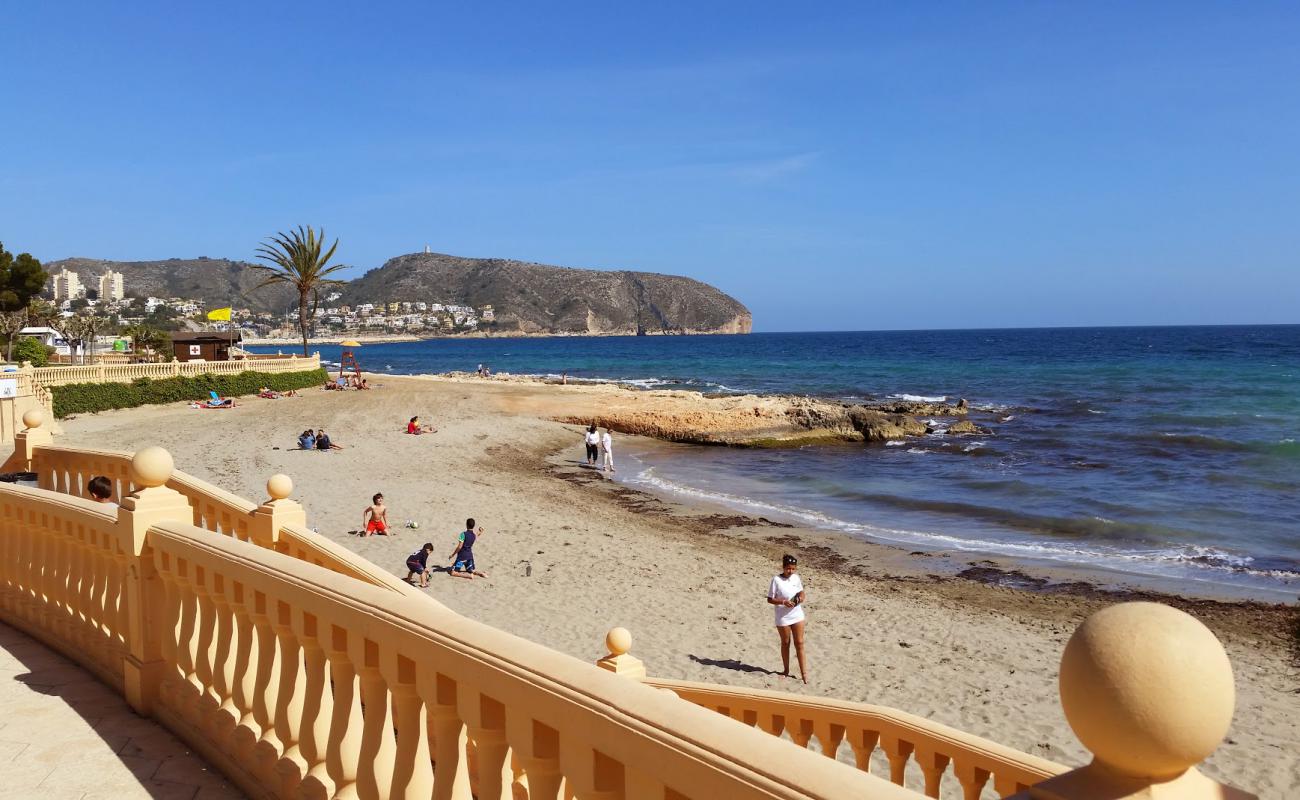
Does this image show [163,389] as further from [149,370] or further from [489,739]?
[489,739]

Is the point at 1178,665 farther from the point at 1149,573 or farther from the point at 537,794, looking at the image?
the point at 1149,573

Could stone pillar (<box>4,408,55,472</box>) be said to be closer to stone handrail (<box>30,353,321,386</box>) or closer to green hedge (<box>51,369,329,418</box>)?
stone handrail (<box>30,353,321,386</box>)

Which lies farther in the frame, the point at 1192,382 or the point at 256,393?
the point at 1192,382

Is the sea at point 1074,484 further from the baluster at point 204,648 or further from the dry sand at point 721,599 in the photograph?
the baluster at point 204,648

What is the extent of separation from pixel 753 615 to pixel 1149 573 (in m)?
8.67

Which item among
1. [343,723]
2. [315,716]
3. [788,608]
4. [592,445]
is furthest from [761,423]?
[343,723]

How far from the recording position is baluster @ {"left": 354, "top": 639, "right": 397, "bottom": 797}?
3104 millimetres

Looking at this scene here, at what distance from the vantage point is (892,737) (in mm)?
4938

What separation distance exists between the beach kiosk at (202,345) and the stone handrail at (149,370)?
5.22 metres

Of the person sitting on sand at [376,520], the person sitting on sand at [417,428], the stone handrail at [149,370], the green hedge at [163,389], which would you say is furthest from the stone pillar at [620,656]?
the green hedge at [163,389]

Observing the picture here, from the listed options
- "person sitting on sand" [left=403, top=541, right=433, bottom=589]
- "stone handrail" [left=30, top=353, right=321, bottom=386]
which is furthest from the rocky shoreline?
"person sitting on sand" [left=403, top=541, right=433, bottom=589]

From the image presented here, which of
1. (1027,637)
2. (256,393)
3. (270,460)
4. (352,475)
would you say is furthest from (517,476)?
(256,393)

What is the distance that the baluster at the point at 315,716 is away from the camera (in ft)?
11.3

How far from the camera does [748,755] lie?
1.80 metres
